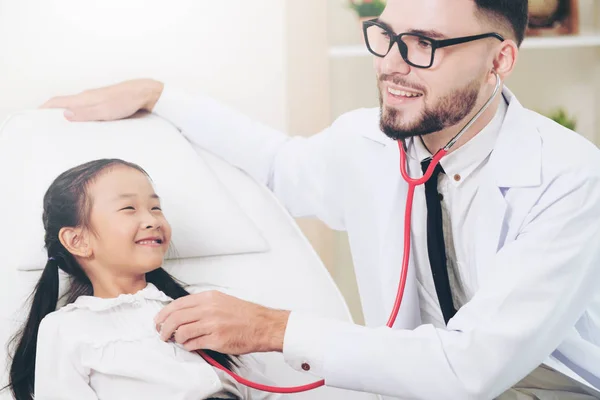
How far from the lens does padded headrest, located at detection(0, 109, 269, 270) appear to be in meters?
1.18

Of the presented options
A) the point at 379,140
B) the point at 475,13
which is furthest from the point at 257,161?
the point at 475,13

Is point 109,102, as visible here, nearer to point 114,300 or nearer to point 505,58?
point 114,300

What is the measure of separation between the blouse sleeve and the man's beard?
60 cm

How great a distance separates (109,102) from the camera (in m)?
1.36

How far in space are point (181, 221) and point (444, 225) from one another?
45 centimetres

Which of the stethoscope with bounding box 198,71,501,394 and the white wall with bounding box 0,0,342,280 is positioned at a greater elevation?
the white wall with bounding box 0,0,342,280

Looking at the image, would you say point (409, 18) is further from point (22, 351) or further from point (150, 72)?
point (22, 351)

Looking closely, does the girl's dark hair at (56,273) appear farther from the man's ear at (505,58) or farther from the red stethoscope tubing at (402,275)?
the man's ear at (505,58)

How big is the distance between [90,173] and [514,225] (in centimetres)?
68

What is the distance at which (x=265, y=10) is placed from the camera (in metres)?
1.48

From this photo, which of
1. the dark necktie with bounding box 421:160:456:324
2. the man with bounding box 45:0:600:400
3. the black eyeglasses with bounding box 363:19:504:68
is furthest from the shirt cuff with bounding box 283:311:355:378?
the black eyeglasses with bounding box 363:19:504:68

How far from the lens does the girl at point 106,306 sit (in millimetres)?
1050

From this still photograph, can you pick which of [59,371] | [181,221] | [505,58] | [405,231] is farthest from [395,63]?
[59,371]

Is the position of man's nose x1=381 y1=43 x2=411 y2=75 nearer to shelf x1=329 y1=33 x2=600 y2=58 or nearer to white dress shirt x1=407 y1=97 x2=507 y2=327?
white dress shirt x1=407 y1=97 x2=507 y2=327
